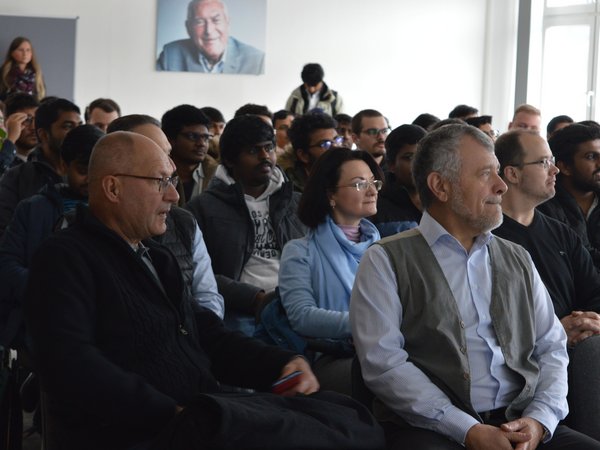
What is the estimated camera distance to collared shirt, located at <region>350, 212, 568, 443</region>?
2.43 m

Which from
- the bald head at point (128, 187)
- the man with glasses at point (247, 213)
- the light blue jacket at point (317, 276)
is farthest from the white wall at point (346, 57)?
the bald head at point (128, 187)

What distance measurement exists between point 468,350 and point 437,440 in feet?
0.90

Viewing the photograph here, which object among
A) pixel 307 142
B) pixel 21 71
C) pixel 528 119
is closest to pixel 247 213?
pixel 307 142

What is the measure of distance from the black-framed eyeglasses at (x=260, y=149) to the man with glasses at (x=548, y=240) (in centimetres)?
111

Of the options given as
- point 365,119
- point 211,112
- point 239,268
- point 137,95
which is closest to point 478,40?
point 137,95

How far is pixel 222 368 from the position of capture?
8.15 feet

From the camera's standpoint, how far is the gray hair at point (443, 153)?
8.72 feet

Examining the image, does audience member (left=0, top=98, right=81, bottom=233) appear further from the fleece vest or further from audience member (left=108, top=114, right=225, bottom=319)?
the fleece vest

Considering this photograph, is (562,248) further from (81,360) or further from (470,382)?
(81,360)

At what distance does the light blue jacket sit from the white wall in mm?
9051

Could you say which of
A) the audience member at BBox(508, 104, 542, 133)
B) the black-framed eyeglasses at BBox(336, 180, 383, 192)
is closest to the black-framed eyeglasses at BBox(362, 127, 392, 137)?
the audience member at BBox(508, 104, 542, 133)

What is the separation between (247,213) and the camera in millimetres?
3996

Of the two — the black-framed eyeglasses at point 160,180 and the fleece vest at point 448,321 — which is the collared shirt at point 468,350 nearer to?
the fleece vest at point 448,321

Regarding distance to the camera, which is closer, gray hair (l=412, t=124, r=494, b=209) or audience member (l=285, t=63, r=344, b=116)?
gray hair (l=412, t=124, r=494, b=209)
